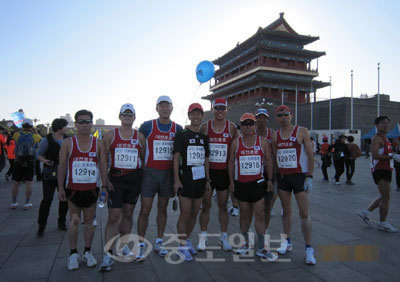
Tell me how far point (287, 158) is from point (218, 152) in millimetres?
994

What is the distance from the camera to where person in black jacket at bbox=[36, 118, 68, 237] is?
4.55 metres

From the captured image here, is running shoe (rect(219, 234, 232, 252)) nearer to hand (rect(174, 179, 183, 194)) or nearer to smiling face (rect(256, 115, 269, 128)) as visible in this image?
hand (rect(174, 179, 183, 194))

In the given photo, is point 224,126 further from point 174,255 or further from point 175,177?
point 174,255

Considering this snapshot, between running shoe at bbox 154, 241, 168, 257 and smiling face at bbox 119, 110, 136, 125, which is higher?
smiling face at bbox 119, 110, 136, 125

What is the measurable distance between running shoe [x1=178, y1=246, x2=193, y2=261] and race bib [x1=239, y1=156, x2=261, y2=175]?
1.30 meters

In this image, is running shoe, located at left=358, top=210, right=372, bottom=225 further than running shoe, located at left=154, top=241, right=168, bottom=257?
Yes

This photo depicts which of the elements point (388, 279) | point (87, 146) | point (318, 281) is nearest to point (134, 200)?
point (87, 146)

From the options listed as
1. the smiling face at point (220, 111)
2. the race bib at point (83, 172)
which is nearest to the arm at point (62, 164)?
the race bib at point (83, 172)

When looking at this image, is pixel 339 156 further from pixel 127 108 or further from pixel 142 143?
pixel 127 108

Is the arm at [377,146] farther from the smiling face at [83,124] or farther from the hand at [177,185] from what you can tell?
the smiling face at [83,124]

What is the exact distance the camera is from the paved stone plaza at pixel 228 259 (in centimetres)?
313

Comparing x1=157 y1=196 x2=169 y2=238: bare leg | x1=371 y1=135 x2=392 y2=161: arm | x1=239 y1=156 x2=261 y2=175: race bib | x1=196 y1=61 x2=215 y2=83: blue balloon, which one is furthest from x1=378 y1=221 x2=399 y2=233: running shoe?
x1=196 y1=61 x2=215 y2=83: blue balloon

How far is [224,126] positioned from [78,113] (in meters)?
2.09

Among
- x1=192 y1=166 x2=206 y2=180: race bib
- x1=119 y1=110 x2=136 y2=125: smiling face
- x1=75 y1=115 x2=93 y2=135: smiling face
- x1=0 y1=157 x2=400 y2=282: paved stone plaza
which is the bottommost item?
x1=0 y1=157 x2=400 y2=282: paved stone plaza
